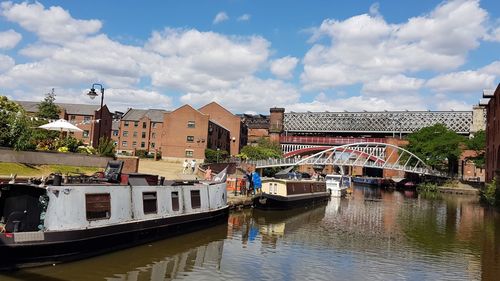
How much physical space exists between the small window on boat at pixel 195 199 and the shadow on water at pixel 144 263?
5.15 ft

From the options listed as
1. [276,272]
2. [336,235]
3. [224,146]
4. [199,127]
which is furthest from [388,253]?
[224,146]

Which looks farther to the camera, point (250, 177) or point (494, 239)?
point (250, 177)

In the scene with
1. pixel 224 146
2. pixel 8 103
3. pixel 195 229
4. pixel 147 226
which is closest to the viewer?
pixel 147 226

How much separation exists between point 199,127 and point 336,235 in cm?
5342

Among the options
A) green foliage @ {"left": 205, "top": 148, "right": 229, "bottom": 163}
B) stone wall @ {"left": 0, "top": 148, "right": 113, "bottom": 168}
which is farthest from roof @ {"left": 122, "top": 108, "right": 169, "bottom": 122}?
stone wall @ {"left": 0, "top": 148, "right": 113, "bottom": 168}

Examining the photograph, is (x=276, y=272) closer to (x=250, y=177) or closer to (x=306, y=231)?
(x=306, y=231)

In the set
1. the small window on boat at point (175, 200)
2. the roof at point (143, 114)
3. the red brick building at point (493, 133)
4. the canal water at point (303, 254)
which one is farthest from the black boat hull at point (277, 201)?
the roof at point (143, 114)

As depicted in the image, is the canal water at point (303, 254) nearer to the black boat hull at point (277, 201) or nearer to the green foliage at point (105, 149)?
the black boat hull at point (277, 201)

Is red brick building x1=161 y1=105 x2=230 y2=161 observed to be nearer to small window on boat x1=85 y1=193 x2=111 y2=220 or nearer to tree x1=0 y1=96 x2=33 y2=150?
tree x1=0 y1=96 x2=33 y2=150

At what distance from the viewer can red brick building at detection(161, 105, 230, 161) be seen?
73.4m

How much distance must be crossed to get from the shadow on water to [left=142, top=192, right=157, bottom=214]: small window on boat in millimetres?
1167

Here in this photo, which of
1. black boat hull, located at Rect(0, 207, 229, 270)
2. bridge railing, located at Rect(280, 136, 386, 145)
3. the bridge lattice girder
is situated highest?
the bridge lattice girder

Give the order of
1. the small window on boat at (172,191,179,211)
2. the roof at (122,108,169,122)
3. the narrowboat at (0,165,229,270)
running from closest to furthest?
the narrowboat at (0,165,229,270) < the small window on boat at (172,191,179,211) < the roof at (122,108,169,122)

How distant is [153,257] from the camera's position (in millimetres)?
14805
